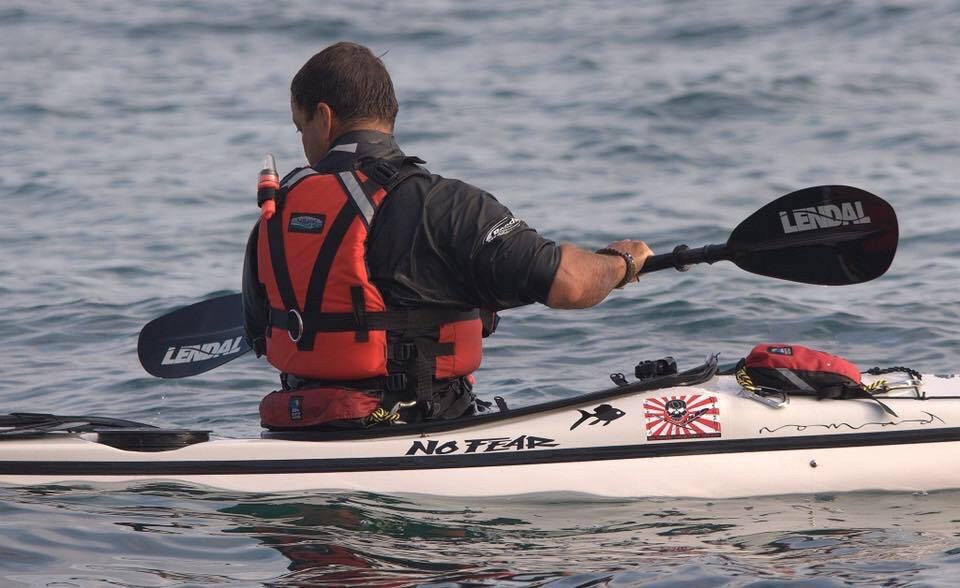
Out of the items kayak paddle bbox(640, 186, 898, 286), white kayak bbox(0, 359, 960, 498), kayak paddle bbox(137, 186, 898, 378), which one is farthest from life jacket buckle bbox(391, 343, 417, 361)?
kayak paddle bbox(640, 186, 898, 286)

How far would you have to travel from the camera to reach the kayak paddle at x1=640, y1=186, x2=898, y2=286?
4645 mm

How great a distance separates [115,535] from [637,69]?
1143 cm

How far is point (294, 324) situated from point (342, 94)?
75cm

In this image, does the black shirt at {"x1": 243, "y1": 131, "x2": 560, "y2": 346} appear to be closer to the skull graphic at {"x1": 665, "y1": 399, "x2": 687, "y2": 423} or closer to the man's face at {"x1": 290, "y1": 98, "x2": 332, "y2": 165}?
the man's face at {"x1": 290, "y1": 98, "x2": 332, "y2": 165}

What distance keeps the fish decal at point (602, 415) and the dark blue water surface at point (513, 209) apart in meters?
0.26

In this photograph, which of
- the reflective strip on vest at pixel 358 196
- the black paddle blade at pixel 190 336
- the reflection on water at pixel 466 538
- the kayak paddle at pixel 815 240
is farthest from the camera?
the black paddle blade at pixel 190 336

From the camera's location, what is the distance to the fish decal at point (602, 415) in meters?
4.57

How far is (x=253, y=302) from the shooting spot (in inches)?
188

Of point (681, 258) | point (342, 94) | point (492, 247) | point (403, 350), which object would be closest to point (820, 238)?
point (681, 258)

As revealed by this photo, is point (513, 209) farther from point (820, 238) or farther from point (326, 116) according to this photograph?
point (326, 116)

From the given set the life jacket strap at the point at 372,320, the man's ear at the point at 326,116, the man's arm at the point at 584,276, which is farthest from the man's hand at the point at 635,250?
the man's ear at the point at 326,116

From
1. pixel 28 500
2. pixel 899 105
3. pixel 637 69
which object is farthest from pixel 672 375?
pixel 637 69

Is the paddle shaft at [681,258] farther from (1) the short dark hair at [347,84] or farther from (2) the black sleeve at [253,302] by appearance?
(2) the black sleeve at [253,302]

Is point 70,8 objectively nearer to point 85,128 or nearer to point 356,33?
point 356,33
